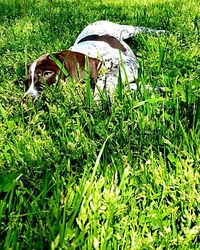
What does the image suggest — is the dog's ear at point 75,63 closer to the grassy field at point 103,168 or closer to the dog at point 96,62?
the dog at point 96,62

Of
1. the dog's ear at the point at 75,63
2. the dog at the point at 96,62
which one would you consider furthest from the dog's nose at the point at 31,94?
the dog's ear at the point at 75,63

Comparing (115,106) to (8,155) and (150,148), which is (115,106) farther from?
(8,155)

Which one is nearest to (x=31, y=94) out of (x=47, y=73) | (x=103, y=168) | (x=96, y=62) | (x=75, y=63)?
(x=47, y=73)

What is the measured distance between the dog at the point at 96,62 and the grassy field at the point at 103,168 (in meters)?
0.14

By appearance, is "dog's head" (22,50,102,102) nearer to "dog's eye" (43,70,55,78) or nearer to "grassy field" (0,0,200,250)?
"dog's eye" (43,70,55,78)

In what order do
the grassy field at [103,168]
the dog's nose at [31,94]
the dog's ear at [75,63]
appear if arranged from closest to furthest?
1. the grassy field at [103,168]
2. the dog's nose at [31,94]
3. the dog's ear at [75,63]

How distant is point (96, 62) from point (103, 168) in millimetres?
1279

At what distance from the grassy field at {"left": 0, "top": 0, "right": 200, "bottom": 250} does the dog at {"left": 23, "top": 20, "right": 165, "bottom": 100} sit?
142 millimetres

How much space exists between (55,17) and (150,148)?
385cm

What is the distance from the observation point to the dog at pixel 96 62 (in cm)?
281

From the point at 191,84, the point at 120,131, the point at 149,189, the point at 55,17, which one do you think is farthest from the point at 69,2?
the point at 149,189

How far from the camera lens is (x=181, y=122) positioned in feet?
7.30

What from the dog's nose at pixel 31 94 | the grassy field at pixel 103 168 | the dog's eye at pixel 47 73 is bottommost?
the grassy field at pixel 103 168

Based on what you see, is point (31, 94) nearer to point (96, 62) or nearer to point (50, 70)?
point (50, 70)
